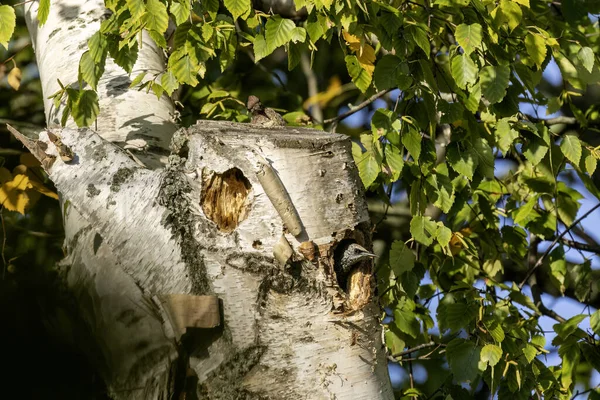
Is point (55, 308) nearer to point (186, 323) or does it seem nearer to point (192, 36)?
point (186, 323)

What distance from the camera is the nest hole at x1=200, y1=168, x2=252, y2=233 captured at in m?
1.70

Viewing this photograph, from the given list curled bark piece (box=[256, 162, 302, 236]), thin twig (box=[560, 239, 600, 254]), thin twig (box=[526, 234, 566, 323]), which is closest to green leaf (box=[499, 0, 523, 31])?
curled bark piece (box=[256, 162, 302, 236])

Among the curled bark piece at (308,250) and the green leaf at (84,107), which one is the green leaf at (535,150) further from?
the green leaf at (84,107)

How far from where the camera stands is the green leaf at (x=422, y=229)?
→ 2553mm

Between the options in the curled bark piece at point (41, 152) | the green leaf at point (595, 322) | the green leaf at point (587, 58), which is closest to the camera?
the curled bark piece at point (41, 152)

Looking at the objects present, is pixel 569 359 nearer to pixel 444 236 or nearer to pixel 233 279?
pixel 444 236

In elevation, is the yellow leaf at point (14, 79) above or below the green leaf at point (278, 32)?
below

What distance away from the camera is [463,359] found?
2.54 meters

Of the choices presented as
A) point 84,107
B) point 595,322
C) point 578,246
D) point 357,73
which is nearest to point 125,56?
point 84,107

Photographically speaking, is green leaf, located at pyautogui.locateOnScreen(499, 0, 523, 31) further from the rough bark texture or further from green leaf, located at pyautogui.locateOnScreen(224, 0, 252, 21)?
the rough bark texture

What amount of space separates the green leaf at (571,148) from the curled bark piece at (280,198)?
1.22 metres

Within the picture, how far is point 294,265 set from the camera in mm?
1653

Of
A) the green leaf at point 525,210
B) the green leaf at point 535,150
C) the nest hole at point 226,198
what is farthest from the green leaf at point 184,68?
the green leaf at point 525,210

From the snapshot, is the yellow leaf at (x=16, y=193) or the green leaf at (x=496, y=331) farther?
the yellow leaf at (x=16, y=193)
